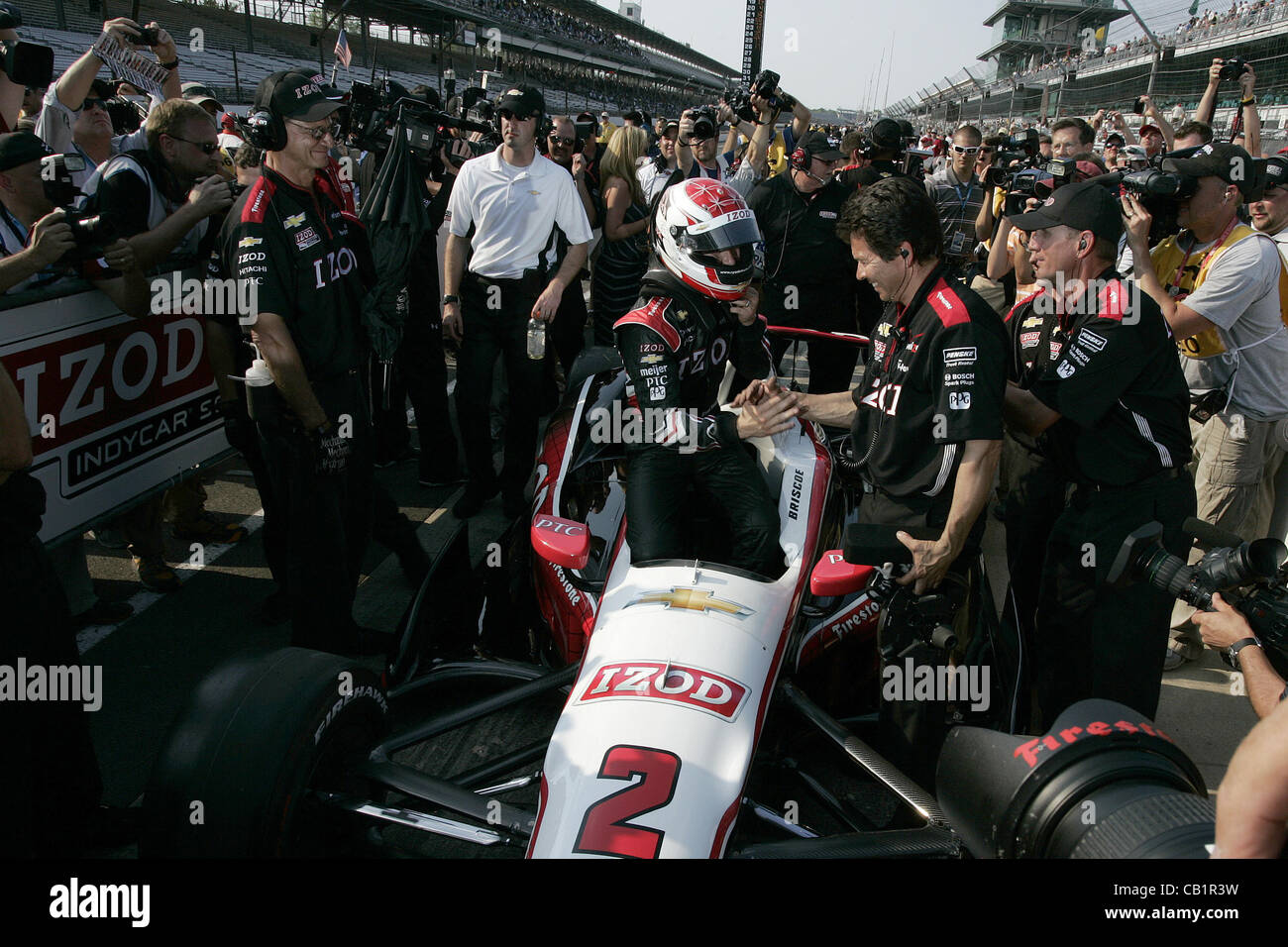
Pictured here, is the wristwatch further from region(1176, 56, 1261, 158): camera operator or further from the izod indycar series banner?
region(1176, 56, 1261, 158): camera operator

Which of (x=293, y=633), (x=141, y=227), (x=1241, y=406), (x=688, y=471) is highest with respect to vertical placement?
(x=141, y=227)

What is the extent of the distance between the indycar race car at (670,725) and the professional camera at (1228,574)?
1.15 ft

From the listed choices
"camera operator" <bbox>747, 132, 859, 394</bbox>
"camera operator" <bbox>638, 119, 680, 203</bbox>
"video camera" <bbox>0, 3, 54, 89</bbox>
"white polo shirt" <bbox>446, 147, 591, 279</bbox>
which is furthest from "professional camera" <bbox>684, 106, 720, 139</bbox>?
"video camera" <bbox>0, 3, 54, 89</bbox>

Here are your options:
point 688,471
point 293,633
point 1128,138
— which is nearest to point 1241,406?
point 688,471

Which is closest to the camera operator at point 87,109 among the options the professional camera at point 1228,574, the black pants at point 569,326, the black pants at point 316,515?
the black pants at point 316,515

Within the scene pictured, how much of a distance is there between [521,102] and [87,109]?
108 inches

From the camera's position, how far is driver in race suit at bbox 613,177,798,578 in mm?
3230

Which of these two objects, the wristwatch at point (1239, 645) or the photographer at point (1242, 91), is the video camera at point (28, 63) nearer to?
the wristwatch at point (1239, 645)

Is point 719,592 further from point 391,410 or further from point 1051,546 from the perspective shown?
point 391,410

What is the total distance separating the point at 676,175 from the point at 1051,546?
4622 millimetres

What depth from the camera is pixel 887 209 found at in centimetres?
286

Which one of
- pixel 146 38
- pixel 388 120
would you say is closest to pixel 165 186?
pixel 388 120

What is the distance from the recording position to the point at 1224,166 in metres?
3.80
